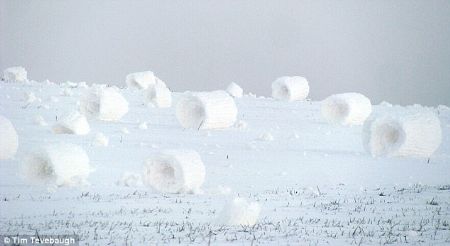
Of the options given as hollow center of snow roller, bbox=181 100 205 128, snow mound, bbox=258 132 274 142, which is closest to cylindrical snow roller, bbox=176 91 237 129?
hollow center of snow roller, bbox=181 100 205 128

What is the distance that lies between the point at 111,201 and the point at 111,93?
1361cm

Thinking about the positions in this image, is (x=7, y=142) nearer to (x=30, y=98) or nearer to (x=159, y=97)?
(x=30, y=98)

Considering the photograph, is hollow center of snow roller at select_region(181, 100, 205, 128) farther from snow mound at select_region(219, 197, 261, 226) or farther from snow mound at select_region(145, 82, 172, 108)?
snow mound at select_region(219, 197, 261, 226)

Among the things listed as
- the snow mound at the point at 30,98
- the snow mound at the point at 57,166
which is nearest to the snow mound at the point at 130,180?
the snow mound at the point at 57,166

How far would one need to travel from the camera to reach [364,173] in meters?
17.2

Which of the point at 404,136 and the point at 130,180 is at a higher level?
the point at 404,136

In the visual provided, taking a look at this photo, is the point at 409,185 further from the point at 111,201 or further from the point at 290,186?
the point at 111,201

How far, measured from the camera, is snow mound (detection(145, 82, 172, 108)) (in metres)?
30.7

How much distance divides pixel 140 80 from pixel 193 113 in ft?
59.2

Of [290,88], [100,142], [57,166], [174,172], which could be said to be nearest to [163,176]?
[174,172]

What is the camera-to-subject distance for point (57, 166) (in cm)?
1350

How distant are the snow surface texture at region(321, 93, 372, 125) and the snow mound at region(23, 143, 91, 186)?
1628cm

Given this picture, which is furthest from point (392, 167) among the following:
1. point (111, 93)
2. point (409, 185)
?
point (111, 93)

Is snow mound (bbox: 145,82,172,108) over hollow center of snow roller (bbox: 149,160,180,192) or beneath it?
over
